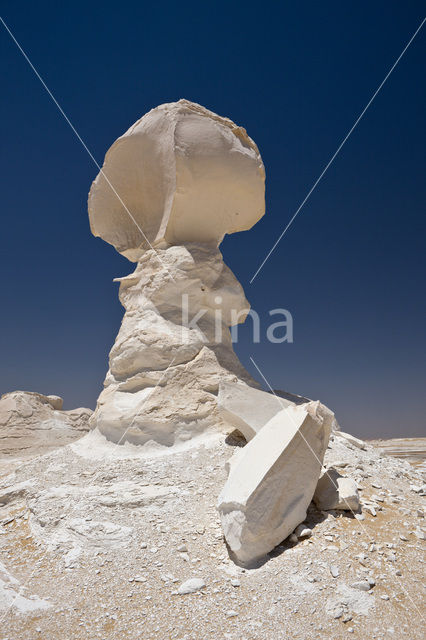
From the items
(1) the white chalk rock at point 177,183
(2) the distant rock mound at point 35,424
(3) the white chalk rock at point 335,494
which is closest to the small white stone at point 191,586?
(3) the white chalk rock at point 335,494

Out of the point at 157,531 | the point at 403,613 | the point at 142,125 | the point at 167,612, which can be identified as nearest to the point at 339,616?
the point at 403,613

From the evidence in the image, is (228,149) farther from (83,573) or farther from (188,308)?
(83,573)

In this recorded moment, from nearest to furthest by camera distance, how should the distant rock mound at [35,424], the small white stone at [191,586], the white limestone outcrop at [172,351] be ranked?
1. the small white stone at [191,586]
2. the white limestone outcrop at [172,351]
3. the distant rock mound at [35,424]

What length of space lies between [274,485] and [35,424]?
9.67 m

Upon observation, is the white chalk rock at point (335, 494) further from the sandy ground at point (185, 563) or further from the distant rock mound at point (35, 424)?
the distant rock mound at point (35, 424)

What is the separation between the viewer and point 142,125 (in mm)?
6570

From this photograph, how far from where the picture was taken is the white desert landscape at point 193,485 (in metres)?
2.83

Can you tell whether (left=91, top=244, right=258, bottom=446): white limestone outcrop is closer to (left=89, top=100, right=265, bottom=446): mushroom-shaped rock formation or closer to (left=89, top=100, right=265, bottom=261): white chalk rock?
(left=89, top=100, right=265, bottom=446): mushroom-shaped rock formation

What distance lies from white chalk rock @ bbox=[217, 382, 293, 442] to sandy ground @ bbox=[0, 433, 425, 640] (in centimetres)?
40

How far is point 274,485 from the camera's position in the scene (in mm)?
3369

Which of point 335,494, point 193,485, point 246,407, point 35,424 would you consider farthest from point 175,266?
point 35,424

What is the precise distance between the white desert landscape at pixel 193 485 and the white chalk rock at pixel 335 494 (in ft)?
0.05

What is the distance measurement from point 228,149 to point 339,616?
598 centimetres

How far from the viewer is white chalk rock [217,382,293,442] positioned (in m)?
4.67
